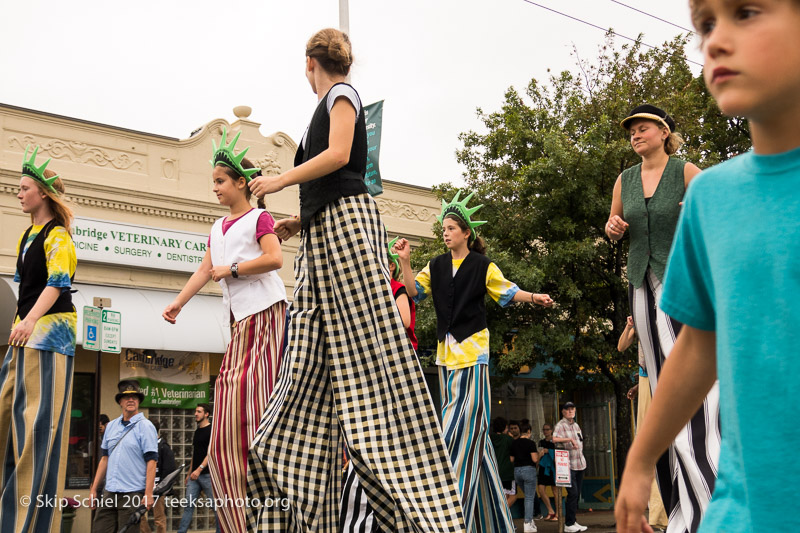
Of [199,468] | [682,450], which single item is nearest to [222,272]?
[682,450]

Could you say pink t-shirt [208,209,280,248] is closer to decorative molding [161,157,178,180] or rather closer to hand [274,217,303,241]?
hand [274,217,303,241]

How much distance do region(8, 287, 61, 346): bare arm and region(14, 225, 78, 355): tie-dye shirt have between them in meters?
0.04

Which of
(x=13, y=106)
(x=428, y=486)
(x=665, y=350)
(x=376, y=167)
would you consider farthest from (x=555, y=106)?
(x=428, y=486)

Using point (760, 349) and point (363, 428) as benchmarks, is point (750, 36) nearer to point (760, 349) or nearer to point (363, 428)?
point (760, 349)

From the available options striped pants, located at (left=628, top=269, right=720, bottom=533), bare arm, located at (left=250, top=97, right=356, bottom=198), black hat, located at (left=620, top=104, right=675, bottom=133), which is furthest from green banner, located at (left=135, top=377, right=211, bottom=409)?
bare arm, located at (left=250, top=97, right=356, bottom=198)

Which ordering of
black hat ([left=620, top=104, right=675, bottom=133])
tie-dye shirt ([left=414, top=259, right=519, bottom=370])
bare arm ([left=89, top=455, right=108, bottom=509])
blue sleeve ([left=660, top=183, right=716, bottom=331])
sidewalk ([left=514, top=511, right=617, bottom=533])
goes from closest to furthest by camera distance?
blue sleeve ([left=660, top=183, right=716, bottom=331]), black hat ([left=620, top=104, right=675, bottom=133]), tie-dye shirt ([left=414, top=259, right=519, bottom=370]), bare arm ([left=89, top=455, right=108, bottom=509]), sidewalk ([left=514, top=511, right=617, bottom=533])

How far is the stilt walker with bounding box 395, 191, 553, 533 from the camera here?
21.9 feet

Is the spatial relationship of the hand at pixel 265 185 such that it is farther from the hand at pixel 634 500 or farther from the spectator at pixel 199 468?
the spectator at pixel 199 468

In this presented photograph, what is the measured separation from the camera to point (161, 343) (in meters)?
19.4

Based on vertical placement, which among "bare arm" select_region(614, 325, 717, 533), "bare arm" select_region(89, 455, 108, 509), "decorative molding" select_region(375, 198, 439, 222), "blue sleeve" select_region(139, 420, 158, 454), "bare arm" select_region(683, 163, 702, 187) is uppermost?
"decorative molding" select_region(375, 198, 439, 222)

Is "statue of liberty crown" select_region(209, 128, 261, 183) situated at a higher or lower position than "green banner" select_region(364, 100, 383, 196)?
lower

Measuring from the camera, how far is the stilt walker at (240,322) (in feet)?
16.2

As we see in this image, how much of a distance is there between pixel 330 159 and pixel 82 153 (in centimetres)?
1740

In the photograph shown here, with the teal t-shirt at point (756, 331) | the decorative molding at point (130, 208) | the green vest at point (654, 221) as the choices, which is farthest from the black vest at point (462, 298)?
the decorative molding at point (130, 208)
